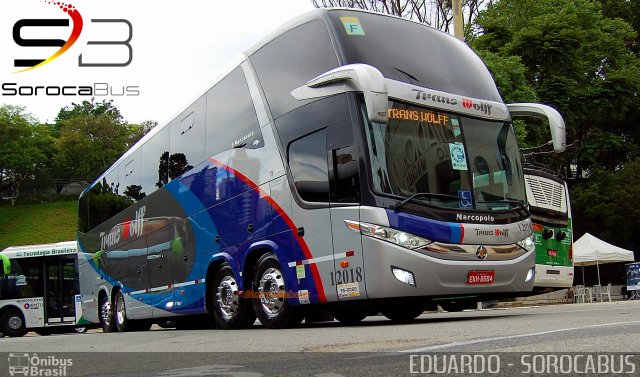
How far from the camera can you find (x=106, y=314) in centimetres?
1789

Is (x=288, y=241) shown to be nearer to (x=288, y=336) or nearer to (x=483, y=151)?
(x=288, y=336)

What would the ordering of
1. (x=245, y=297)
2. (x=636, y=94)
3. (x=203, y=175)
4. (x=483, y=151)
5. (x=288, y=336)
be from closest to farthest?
(x=288, y=336) → (x=483, y=151) → (x=245, y=297) → (x=203, y=175) → (x=636, y=94)

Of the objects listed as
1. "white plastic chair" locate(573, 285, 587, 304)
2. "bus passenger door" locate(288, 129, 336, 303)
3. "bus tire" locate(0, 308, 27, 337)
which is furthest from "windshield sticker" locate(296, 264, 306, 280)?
"bus tire" locate(0, 308, 27, 337)

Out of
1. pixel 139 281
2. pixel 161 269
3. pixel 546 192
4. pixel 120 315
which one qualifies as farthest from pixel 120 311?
Answer: pixel 546 192

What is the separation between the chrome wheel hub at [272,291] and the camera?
10250 millimetres

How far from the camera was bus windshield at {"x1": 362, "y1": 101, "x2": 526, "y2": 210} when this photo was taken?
9.13 metres

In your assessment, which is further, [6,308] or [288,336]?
[6,308]

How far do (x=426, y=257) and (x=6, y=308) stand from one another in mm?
21106

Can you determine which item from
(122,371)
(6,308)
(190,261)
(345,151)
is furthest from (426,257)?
(6,308)

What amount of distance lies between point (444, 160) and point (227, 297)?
414cm

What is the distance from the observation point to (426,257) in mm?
8945

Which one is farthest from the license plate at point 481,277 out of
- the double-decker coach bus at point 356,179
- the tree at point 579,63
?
the tree at point 579,63

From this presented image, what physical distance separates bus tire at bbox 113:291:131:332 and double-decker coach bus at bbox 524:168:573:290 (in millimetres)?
8551

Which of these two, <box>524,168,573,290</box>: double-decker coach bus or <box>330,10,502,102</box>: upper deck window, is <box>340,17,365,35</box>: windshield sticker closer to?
<box>330,10,502,102</box>: upper deck window
